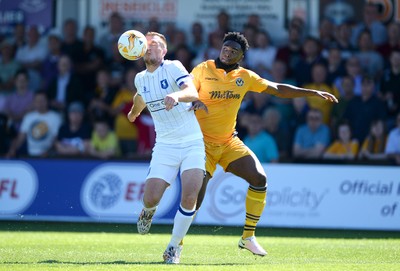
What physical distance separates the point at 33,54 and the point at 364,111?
7448mm

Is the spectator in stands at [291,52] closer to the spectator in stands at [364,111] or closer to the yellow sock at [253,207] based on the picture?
the spectator in stands at [364,111]

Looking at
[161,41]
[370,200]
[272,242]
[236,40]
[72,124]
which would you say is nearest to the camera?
[161,41]

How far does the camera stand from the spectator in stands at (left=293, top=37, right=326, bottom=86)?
57.4ft

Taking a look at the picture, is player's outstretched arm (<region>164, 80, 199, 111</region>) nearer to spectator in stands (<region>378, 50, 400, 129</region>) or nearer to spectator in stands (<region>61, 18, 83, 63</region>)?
spectator in stands (<region>378, 50, 400, 129</region>)

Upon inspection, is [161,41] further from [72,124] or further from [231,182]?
[72,124]

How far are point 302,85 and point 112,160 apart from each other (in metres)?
4.07

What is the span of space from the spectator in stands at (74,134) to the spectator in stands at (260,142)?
3.17 metres

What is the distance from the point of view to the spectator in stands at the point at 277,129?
16.7 meters

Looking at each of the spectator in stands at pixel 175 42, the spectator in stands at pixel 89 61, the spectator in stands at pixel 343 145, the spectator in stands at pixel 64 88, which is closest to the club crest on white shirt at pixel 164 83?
the spectator in stands at pixel 343 145

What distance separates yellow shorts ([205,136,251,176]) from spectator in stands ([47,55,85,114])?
7722 millimetres

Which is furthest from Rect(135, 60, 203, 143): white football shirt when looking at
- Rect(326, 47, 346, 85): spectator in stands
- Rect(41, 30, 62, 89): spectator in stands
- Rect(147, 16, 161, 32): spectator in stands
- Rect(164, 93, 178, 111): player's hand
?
Rect(41, 30, 62, 89): spectator in stands

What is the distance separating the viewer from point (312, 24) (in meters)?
19.3

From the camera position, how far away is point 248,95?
1748 centimetres

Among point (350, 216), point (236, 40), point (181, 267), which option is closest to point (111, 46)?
point (350, 216)
